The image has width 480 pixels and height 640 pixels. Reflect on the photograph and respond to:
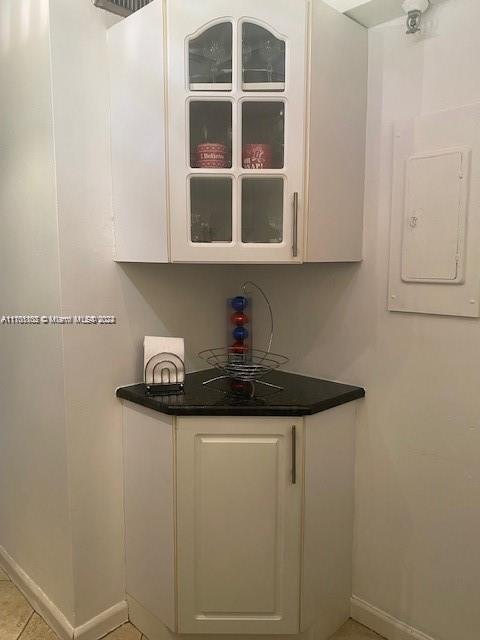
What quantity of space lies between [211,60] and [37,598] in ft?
6.32

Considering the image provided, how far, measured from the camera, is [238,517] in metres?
1.57

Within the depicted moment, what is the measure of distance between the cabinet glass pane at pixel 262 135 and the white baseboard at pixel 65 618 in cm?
158

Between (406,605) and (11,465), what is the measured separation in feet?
4.98

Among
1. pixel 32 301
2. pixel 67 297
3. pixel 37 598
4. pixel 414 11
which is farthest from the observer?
pixel 37 598

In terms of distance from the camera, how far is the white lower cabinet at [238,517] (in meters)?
1.54

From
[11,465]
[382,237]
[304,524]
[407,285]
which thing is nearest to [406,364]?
[407,285]

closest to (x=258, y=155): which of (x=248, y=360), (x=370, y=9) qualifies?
(x=370, y=9)

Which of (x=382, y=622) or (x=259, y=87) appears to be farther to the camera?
(x=382, y=622)

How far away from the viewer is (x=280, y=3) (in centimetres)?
141

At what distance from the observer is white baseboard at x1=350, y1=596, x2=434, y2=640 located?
166 cm

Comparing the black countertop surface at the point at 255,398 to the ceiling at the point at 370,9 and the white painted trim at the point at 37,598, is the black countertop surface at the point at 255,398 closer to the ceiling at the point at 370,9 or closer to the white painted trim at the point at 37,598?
the white painted trim at the point at 37,598

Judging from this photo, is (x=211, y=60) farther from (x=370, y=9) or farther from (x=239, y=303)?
(x=239, y=303)

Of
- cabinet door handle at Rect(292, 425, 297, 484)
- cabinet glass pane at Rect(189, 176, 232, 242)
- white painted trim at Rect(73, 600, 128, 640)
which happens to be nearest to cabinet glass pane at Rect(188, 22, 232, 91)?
cabinet glass pane at Rect(189, 176, 232, 242)

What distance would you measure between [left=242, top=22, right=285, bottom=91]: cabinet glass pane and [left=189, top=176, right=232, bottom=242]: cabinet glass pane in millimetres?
284
